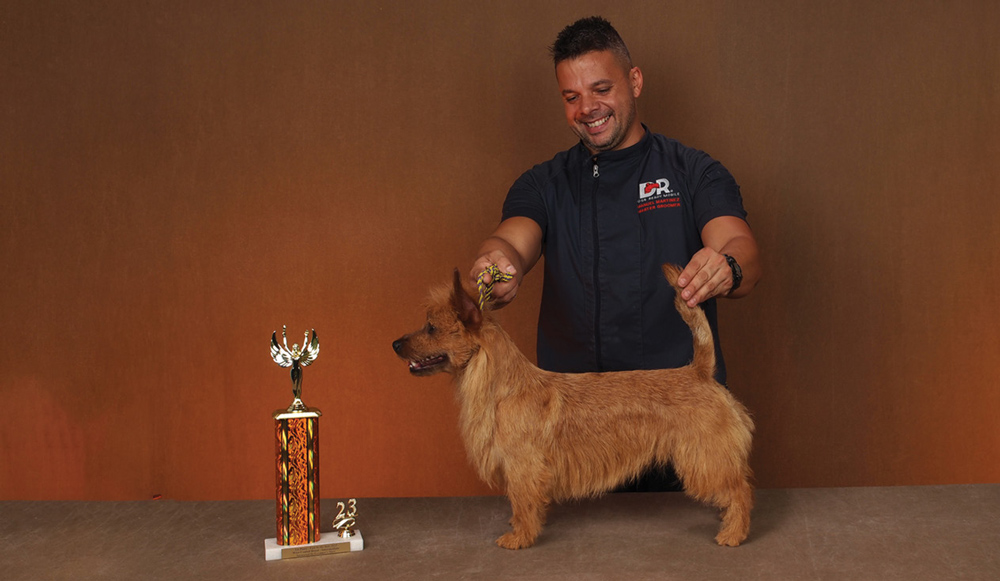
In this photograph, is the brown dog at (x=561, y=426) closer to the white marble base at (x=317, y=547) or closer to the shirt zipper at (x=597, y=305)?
the white marble base at (x=317, y=547)

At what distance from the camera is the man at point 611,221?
258 centimetres

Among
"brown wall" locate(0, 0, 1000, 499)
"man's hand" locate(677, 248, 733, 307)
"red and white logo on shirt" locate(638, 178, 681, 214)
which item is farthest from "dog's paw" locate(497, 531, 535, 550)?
"brown wall" locate(0, 0, 1000, 499)

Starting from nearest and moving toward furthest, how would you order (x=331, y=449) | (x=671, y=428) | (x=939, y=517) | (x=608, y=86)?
(x=671, y=428) → (x=939, y=517) → (x=608, y=86) → (x=331, y=449)

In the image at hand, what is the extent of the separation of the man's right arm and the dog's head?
26 centimetres

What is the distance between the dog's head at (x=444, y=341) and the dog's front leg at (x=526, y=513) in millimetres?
329

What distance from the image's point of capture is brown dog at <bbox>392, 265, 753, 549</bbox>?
1875 millimetres

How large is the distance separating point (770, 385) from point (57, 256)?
3.29 meters

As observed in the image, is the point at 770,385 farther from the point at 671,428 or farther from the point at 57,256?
the point at 57,256

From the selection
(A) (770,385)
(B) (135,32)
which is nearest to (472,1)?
(B) (135,32)

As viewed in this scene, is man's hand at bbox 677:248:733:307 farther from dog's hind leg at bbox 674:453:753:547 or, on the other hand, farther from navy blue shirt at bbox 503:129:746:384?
navy blue shirt at bbox 503:129:746:384

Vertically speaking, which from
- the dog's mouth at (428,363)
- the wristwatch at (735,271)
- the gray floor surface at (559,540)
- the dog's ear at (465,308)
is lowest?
the gray floor surface at (559,540)

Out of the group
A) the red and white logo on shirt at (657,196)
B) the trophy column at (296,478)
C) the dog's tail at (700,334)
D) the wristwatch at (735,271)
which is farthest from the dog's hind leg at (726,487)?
the red and white logo on shirt at (657,196)

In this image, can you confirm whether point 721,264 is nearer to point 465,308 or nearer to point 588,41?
point 465,308

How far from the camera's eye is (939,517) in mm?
2057
